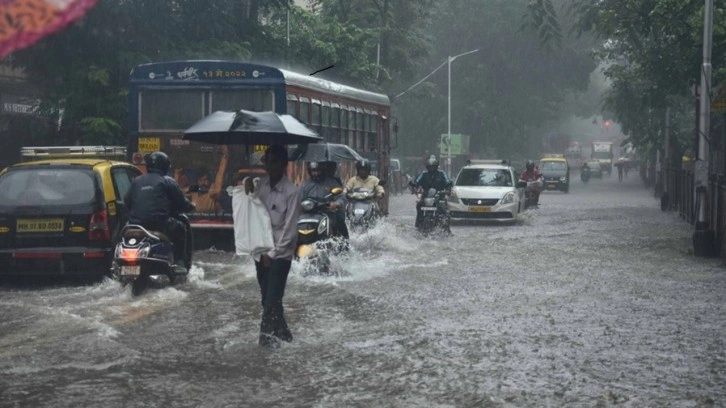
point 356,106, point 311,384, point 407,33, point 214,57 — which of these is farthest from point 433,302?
point 407,33

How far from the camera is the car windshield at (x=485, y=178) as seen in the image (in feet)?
102

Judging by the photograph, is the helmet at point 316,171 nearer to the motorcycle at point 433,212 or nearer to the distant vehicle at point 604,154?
the motorcycle at point 433,212

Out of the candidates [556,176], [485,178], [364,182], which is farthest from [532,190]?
[556,176]

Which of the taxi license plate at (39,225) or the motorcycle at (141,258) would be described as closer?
the motorcycle at (141,258)

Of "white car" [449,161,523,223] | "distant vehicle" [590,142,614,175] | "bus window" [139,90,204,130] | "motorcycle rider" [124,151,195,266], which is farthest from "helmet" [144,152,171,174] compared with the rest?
"distant vehicle" [590,142,614,175]

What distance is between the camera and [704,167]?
21.1 m

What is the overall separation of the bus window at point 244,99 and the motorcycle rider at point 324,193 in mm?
3327

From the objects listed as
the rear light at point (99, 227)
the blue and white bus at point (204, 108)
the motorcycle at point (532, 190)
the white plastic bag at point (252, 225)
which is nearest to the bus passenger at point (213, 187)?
the blue and white bus at point (204, 108)

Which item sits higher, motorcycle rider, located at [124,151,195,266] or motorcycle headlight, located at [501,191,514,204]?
motorcycle rider, located at [124,151,195,266]

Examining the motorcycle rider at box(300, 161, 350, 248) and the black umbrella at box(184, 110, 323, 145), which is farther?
the motorcycle rider at box(300, 161, 350, 248)

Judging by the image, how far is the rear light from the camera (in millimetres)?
14219

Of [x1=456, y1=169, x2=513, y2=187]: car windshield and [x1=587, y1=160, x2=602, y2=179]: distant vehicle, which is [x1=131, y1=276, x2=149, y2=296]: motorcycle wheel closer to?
[x1=456, y1=169, x2=513, y2=187]: car windshield

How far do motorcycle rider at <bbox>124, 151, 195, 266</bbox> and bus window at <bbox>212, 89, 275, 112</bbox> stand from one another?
614 cm

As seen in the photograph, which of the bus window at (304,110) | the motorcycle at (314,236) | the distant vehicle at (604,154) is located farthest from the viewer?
the distant vehicle at (604,154)
